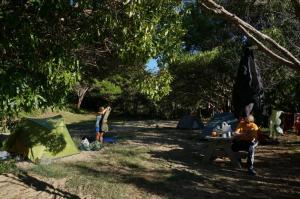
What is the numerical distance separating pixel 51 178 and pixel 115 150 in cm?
360

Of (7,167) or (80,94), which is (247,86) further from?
(80,94)

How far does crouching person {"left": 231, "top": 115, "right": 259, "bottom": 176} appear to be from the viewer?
36.7ft

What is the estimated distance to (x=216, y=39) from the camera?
29.5 meters

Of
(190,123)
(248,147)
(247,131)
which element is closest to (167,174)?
(248,147)

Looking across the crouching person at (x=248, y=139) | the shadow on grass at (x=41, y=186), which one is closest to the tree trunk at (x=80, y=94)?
the crouching person at (x=248, y=139)

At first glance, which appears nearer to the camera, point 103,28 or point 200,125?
point 103,28

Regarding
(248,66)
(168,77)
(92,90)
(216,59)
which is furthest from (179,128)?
(92,90)

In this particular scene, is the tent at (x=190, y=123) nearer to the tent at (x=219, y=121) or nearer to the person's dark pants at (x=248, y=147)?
the tent at (x=219, y=121)

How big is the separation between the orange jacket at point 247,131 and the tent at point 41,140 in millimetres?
4592

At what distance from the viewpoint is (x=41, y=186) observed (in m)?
9.87

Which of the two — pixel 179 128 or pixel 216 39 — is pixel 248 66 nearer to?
pixel 179 128

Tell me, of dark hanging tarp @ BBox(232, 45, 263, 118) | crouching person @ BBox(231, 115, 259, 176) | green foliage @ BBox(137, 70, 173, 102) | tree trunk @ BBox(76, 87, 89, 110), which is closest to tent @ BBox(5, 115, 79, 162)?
crouching person @ BBox(231, 115, 259, 176)

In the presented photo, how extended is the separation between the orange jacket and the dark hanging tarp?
2.20 m

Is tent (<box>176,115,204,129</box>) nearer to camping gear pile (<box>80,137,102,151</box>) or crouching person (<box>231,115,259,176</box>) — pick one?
camping gear pile (<box>80,137,102,151</box>)
